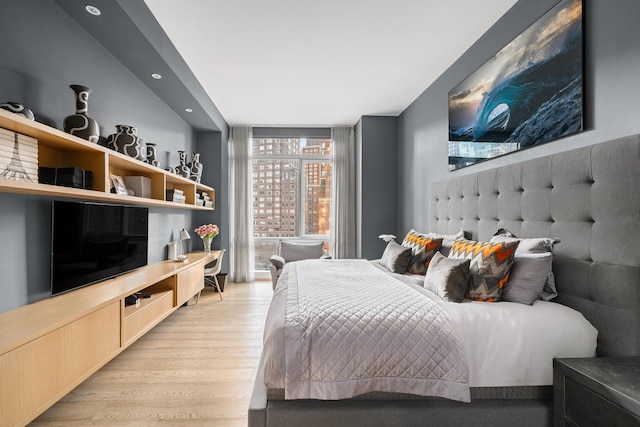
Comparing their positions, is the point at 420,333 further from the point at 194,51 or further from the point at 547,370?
the point at 194,51

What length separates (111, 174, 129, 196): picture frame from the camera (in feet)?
8.64

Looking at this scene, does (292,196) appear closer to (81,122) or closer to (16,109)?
(81,122)

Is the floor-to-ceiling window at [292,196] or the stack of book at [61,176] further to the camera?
the floor-to-ceiling window at [292,196]

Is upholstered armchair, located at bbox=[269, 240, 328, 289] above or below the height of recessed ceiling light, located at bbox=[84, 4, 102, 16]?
below

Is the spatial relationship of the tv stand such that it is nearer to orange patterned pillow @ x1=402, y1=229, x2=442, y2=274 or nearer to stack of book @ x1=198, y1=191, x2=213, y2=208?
stack of book @ x1=198, y1=191, x2=213, y2=208

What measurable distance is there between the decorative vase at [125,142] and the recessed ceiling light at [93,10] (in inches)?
31.4

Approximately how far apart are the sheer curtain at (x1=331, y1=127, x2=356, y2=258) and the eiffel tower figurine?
4.25 m

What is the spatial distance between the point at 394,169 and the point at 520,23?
110 inches

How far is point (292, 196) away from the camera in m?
5.91

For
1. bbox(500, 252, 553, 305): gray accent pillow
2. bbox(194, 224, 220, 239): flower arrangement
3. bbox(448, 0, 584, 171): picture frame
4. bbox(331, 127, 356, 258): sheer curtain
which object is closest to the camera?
bbox(500, 252, 553, 305): gray accent pillow

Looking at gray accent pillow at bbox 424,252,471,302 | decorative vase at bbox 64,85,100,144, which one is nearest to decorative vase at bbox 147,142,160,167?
decorative vase at bbox 64,85,100,144

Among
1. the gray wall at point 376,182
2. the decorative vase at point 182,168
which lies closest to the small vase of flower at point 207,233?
the decorative vase at point 182,168

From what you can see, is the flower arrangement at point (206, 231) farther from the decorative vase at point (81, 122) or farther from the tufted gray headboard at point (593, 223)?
the tufted gray headboard at point (593, 223)

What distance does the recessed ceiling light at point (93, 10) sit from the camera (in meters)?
2.05
